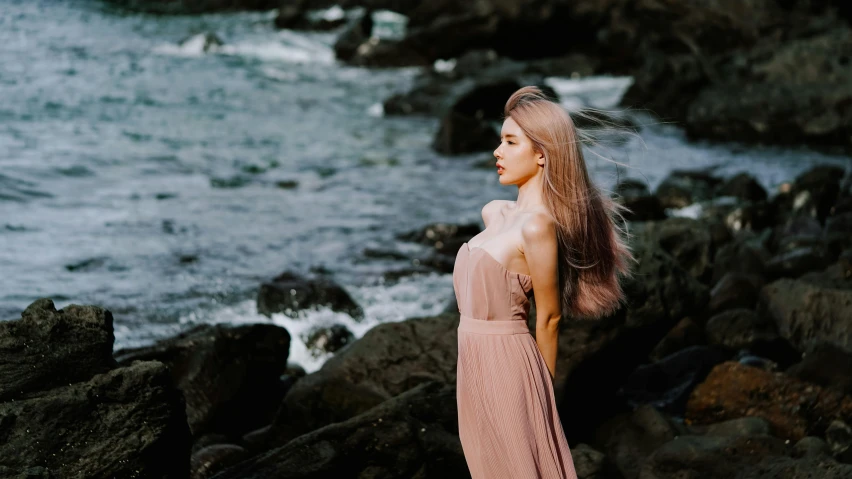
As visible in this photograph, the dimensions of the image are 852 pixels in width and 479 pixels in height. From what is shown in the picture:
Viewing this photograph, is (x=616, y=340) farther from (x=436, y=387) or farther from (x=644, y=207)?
(x=644, y=207)

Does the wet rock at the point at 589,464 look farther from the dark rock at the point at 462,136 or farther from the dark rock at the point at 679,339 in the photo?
the dark rock at the point at 462,136

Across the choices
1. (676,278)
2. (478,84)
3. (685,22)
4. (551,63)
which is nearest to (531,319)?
(676,278)

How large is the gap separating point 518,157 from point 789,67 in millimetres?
22125

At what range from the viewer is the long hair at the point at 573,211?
156 inches

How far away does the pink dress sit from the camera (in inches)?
155

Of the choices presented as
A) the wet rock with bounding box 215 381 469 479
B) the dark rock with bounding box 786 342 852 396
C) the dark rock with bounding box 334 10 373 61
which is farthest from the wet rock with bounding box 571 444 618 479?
the dark rock with bounding box 334 10 373 61

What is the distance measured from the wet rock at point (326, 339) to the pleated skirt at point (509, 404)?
5536 mm

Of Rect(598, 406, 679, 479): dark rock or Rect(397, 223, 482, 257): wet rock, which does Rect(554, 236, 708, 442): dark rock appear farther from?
Rect(397, 223, 482, 257): wet rock

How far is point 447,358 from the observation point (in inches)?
284

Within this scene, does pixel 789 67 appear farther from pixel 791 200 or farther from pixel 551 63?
pixel 791 200

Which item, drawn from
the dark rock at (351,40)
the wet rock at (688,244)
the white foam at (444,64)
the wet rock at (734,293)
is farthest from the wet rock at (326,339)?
the dark rock at (351,40)

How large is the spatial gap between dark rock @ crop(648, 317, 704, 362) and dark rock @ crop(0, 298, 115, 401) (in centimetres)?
527

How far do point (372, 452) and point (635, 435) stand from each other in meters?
2.33

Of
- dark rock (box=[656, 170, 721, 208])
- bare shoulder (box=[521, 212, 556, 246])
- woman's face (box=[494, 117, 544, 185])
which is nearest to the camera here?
bare shoulder (box=[521, 212, 556, 246])
